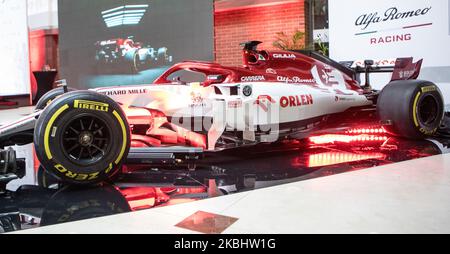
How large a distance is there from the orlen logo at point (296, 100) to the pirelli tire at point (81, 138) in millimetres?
1524

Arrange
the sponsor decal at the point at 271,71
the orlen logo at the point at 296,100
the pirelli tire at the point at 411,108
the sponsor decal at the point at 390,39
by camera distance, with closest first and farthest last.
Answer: the orlen logo at the point at 296,100 → the sponsor decal at the point at 271,71 → the pirelli tire at the point at 411,108 → the sponsor decal at the point at 390,39

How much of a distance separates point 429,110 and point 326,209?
2.89 m

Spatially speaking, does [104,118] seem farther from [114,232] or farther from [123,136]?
[114,232]

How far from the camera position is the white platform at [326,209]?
2195mm

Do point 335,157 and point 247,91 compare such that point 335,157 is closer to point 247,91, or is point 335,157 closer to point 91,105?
point 247,91

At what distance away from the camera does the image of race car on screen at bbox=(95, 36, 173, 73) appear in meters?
12.0

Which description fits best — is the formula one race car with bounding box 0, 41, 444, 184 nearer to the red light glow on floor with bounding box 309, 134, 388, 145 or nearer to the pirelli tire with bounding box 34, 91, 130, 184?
the pirelli tire with bounding box 34, 91, 130, 184

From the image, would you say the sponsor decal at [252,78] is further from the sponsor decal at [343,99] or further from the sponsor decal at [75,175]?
the sponsor decal at [75,175]

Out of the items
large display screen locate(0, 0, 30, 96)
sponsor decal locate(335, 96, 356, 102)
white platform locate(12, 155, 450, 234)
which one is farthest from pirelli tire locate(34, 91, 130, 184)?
large display screen locate(0, 0, 30, 96)

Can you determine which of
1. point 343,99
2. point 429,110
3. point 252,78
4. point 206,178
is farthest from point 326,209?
point 429,110

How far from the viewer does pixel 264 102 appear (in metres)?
3.90

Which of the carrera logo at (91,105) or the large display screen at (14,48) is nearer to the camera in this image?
the carrera logo at (91,105)

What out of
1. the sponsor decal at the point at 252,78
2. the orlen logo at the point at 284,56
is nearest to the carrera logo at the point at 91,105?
the sponsor decal at the point at 252,78
